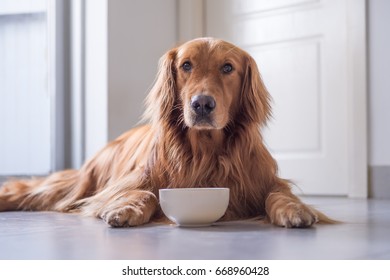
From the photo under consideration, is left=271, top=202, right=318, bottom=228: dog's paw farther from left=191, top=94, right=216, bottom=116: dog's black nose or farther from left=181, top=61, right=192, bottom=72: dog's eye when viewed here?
left=181, top=61, right=192, bottom=72: dog's eye

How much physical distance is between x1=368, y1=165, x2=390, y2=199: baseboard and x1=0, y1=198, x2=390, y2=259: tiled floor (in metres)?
1.28

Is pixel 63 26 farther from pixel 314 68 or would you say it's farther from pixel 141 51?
pixel 314 68

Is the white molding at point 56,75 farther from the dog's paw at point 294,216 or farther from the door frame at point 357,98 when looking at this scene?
the dog's paw at point 294,216

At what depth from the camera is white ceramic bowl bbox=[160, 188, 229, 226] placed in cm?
179

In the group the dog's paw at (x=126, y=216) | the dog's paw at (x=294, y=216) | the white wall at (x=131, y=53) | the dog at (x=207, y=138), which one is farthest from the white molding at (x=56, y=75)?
the dog's paw at (x=294, y=216)

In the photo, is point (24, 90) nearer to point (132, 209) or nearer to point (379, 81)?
point (132, 209)

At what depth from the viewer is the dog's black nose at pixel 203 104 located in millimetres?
1969

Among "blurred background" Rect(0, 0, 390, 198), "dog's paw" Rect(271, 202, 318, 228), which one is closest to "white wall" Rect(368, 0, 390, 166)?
"blurred background" Rect(0, 0, 390, 198)

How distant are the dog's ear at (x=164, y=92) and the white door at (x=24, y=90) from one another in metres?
1.56

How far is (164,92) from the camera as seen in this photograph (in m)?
2.23

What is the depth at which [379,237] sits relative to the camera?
1641 mm

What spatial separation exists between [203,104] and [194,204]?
1.17 ft
